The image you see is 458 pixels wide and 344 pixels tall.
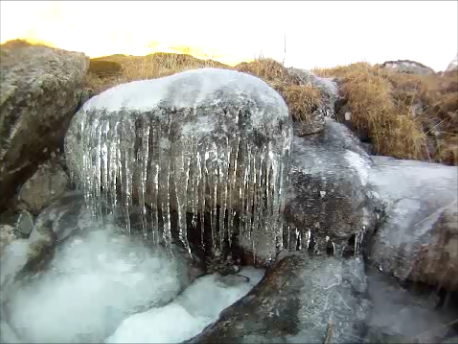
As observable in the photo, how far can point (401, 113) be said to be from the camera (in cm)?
439

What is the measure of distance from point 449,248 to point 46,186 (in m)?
3.14

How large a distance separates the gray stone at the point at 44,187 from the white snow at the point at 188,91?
658 millimetres

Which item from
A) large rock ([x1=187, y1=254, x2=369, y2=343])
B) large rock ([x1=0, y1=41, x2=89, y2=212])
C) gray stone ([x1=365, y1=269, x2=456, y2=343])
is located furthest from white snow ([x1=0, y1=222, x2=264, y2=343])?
gray stone ([x1=365, y1=269, x2=456, y2=343])

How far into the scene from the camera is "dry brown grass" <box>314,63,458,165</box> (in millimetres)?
4039

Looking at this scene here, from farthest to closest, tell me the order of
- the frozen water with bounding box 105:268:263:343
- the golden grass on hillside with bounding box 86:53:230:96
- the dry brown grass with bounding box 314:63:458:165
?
1. the golden grass on hillside with bounding box 86:53:230:96
2. the dry brown grass with bounding box 314:63:458:165
3. the frozen water with bounding box 105:268:263:343

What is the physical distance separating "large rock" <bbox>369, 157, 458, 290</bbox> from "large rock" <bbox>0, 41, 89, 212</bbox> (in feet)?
8.39

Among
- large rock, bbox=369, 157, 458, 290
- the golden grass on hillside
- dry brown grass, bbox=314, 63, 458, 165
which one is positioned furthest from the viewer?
the golden grass on hillside

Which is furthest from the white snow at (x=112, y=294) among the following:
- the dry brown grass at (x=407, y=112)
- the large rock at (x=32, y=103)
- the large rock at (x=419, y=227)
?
the dry brown grass at (x=407, y=112)

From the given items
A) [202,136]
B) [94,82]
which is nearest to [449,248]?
[202,136]

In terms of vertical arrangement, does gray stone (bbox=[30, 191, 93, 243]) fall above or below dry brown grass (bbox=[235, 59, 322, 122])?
below

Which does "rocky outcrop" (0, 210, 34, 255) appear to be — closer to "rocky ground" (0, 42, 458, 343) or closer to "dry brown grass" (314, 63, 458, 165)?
"rocky ground" (0, 42, 458, 343)

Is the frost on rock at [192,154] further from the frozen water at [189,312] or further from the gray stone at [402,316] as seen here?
the gray stone at [402,316]

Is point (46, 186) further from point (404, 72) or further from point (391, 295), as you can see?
point (404, 72)

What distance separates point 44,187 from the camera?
12.3 feet
